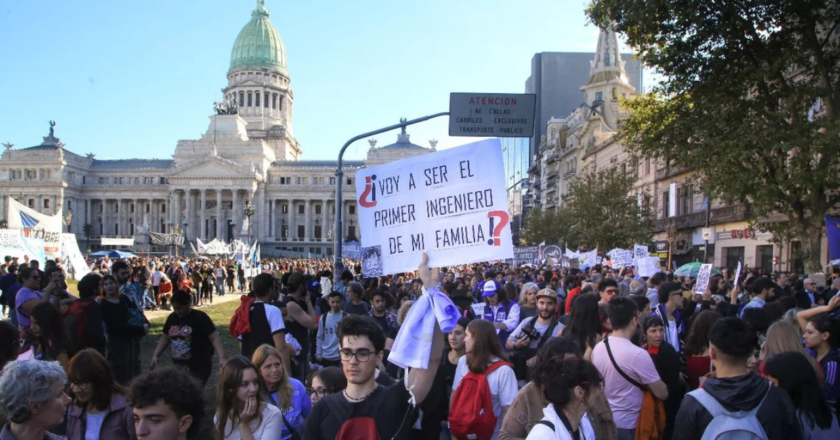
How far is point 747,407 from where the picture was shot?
12.8ft

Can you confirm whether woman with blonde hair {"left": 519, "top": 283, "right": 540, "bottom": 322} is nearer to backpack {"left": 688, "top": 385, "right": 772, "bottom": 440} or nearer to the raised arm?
the raised arm

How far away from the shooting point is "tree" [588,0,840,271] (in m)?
18.4

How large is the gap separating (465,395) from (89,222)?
369 ft

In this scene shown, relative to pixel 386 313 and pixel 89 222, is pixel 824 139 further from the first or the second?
pixel 89 222

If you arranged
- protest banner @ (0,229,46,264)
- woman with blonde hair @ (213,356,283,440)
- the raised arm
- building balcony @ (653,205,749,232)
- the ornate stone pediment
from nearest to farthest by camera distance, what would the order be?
1. woman with blonde hair @ (213,356,283,440)
2. the raised arm
3. protest banner @ (0,229,46,264)
4. building balcony @ (653,205,749,232)
5. the ornate stone pediment

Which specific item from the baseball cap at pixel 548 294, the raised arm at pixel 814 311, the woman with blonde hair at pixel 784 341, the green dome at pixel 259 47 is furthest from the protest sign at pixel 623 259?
the green dome at pixel 259 47

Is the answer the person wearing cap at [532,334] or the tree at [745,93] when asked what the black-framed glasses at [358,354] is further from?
the tree at [745,93]

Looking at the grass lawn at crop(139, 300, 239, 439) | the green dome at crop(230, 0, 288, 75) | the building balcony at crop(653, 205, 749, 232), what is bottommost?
the grass lawn at crop(139, 300, 239, 439)

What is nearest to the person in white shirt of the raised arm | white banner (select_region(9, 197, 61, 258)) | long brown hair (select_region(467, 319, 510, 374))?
long brown hair (select_region(467, 319, 510, 374))

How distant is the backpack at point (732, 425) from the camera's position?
3838 millimetres

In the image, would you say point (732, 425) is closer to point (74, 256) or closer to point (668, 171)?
point (74, 256)

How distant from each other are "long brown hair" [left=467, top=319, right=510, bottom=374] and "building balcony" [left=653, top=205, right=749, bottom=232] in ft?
98.6

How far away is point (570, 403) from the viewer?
138 inches

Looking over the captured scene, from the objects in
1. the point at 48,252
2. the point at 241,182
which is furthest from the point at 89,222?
the point at 48,252
